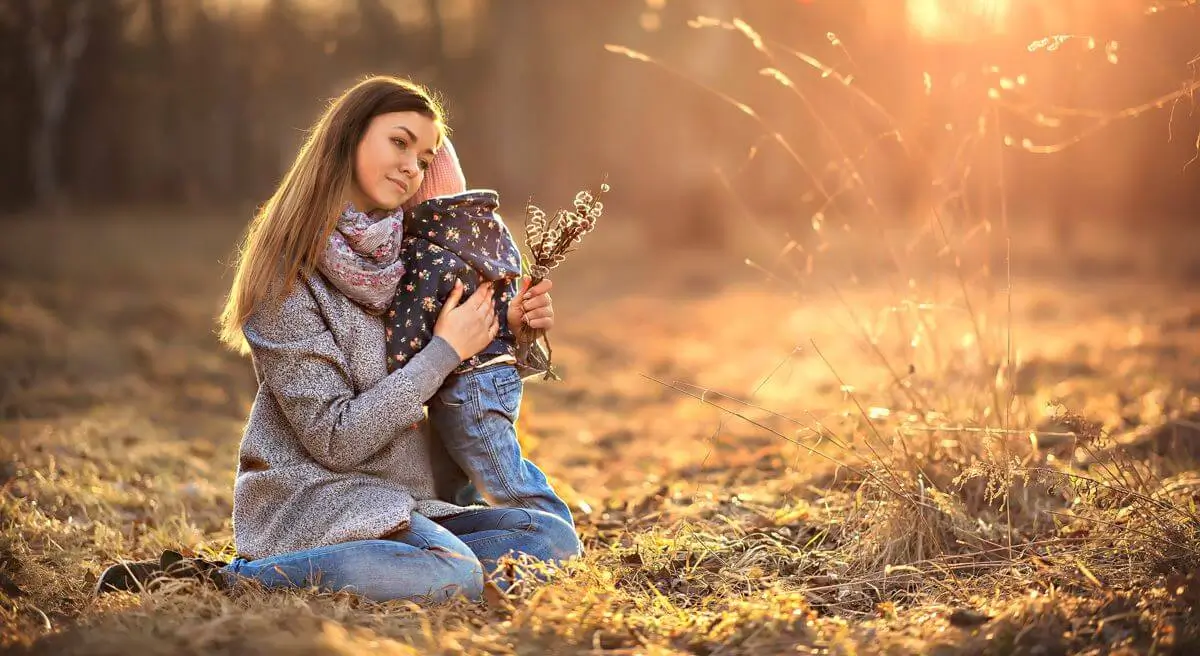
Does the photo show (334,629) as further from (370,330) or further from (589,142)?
(589,142)

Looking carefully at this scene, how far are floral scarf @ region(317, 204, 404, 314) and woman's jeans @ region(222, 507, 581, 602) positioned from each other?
0.58 m

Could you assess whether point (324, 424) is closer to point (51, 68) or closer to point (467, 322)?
point (467, 322)

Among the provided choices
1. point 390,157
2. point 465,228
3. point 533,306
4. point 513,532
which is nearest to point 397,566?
point 513,532

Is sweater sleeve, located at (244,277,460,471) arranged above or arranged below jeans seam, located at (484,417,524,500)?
above

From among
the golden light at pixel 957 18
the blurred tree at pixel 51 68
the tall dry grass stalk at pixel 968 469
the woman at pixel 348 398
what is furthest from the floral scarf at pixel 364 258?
the blurred tree at pixel 51 68

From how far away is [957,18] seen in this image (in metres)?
3.57

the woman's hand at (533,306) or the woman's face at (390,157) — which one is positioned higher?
the woman's face at (390,157)

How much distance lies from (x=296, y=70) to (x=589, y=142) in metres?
5.94

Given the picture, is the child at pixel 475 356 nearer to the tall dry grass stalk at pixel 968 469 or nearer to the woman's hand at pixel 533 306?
the woman's hand at pixel 533 306

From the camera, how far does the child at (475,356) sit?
2740 mm

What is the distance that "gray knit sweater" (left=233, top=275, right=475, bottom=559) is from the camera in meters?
2.55

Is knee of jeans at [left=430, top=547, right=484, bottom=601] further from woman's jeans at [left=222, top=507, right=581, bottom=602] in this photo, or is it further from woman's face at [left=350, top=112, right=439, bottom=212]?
woman's face at [left=350, top=112, right=439, bottom=212]

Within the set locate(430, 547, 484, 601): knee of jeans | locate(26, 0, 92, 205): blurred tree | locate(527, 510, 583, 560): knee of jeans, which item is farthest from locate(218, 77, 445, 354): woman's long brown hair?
locate(26, 0, 92, 205): blurred tree

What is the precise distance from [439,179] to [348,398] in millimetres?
686
